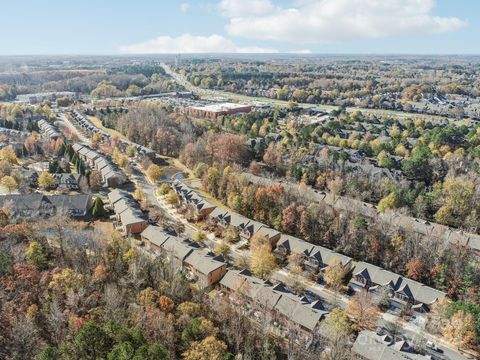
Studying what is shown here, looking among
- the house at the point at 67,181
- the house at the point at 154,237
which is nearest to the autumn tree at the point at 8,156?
the house at the point at 67,181

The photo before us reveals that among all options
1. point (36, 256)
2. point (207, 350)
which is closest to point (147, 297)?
point (207, 350)

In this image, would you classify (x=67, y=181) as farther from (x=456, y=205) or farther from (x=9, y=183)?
(x=456, y=205)

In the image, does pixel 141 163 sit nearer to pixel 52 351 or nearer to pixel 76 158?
pixel 76 158

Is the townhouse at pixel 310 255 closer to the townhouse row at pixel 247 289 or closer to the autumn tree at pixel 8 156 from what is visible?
the townhouse row at pixel 247 289

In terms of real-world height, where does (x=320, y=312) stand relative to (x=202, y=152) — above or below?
below

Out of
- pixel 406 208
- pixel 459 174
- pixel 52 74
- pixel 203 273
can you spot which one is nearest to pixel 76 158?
pixel 203 273

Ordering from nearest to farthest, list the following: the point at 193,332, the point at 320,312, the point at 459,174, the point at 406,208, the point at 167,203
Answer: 1. the point at 193,332
2. the point at 320,312
3. the point at 406,208
4. the point at 167,203
5. the point at 459,174
